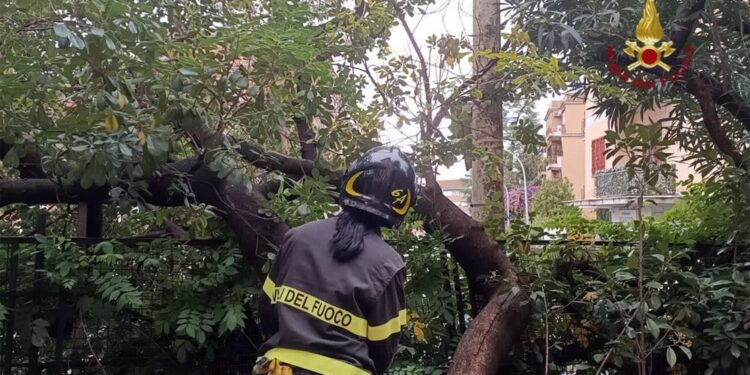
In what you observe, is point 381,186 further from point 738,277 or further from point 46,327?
point 738,277

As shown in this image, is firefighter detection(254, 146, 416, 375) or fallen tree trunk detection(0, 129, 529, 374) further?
fallen tree trunk detection(0, 129, 529, 374)

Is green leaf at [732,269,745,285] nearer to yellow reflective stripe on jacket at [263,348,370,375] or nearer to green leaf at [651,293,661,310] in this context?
green leaf at [651,293,661,310]

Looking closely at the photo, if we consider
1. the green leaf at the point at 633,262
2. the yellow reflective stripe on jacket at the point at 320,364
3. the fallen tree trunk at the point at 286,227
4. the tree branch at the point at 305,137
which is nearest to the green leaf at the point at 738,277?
the green leaf at the point at 633,262

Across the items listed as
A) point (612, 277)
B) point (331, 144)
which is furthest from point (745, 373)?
point (331, 144)

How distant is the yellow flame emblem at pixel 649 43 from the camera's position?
373cm

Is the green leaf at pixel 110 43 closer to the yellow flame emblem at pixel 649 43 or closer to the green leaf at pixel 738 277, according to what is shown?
the yellow flame emblem at pixel 649 43

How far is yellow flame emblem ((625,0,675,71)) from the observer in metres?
3.73

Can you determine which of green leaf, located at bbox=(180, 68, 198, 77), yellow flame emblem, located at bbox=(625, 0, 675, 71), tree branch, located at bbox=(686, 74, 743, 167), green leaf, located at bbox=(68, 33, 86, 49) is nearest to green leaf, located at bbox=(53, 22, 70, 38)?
green leaf, located at bbox=(68, 33, 86, 49)

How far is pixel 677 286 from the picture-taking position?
13.8 ft

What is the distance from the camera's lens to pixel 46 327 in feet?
12.8

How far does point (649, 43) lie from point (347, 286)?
8.74 feet

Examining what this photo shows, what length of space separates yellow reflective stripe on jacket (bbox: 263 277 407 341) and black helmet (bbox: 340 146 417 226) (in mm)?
378

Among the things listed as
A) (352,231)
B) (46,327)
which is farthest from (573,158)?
(352,231)

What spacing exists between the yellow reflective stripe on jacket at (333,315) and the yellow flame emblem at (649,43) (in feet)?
8.22
